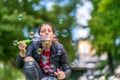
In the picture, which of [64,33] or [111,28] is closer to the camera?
[64,33]

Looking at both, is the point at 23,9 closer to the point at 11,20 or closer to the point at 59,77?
the point at 11,20

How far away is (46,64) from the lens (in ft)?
18.3

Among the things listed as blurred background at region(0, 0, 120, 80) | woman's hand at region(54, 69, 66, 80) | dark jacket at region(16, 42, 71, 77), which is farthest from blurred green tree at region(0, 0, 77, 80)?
→ woman's hand at region(54, 69, 66, 80)

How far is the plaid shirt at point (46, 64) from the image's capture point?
554cm

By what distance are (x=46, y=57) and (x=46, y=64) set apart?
0.27 ft

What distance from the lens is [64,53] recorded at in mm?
5645

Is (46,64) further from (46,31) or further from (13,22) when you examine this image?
(13,22)

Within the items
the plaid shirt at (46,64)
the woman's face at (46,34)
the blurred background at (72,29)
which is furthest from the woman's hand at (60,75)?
the blurred background at (72,29)

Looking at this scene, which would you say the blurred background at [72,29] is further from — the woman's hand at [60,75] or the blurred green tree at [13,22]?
the woman's hand at [60,75]

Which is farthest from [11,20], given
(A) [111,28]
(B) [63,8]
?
(B) [63,8]

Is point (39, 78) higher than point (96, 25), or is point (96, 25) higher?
point (96, 25)

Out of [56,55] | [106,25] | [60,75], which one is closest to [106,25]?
[106,25]

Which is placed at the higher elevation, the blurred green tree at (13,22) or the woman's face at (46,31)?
the blurred green tree at (13,22)

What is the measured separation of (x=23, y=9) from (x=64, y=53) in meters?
19.7
